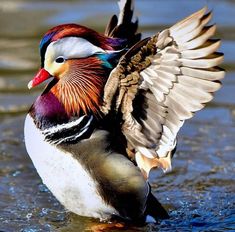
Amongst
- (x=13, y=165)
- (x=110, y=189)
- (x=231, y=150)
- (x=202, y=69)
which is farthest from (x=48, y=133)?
(x=231, y=150)

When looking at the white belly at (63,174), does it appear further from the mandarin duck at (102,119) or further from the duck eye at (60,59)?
the duck eye at (60,59)

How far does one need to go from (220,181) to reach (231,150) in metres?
0.55

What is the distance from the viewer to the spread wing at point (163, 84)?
4.46 metres

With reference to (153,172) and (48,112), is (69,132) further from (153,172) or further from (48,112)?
(153,172)

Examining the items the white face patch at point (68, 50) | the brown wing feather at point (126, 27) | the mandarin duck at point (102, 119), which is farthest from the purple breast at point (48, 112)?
the brown wing feather at point (126, 27)

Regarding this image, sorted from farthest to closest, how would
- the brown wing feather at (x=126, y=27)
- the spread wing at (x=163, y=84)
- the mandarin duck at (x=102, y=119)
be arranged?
the brown wing feather at (x=126, y=27) → the mandarin duck at (x=102, y=119) → the spread wing at (x=163, y=84)

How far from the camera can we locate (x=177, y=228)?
5.30 m

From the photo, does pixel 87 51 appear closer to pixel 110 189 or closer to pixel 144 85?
Answer: pixel 144 85

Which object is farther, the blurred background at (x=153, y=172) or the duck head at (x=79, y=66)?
the blurred background at (x=153, y=172)

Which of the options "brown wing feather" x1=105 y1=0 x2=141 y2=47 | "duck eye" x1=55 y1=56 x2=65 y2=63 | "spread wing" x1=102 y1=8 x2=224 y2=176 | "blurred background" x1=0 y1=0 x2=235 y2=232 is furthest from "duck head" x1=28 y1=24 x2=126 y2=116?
"blurred background" x1=0 y1=0 x2=235 y2=232

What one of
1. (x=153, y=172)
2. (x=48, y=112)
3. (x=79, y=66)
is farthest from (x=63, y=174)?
(x=153, y=172)

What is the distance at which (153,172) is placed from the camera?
6.27m

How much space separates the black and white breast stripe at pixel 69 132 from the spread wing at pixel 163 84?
13 cm

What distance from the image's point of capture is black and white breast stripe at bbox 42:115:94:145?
485cm
